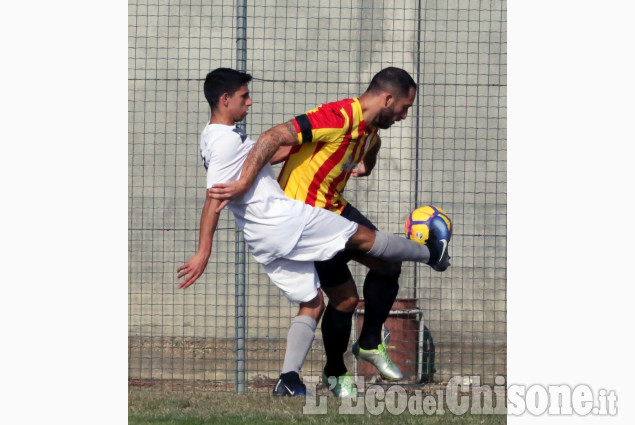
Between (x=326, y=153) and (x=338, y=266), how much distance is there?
0.72 metres

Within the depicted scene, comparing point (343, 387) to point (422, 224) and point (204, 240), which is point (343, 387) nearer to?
point (422, 224)

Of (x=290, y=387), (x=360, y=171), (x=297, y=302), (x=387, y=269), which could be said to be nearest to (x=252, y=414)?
(x=290, y=387)

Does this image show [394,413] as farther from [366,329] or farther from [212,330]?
[212,330]

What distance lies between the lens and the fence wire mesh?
28.4ft

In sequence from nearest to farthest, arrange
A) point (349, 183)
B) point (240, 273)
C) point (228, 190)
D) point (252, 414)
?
point (252, 414) < point (228, 190) < point (240, 273) < point (349, 183)

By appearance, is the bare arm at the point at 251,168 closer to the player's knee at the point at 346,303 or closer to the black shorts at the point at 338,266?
the black shorts at the point at 338,266

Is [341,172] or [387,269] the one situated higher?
[341,172]

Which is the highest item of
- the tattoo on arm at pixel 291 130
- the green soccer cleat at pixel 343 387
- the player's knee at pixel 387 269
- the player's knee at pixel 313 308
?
the tattoo on arm at pixel 291 130

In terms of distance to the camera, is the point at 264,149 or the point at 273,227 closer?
the point at 264,149

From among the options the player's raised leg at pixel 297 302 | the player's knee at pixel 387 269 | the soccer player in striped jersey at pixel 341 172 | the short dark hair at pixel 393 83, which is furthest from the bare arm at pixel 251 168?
the player's knee at pixel 387 269

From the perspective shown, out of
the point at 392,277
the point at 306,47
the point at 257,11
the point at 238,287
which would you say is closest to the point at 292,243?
the point at 392,277

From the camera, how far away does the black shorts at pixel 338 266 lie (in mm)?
6559

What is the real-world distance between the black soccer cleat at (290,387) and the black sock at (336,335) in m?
0.35

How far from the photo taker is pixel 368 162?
6.88 m
